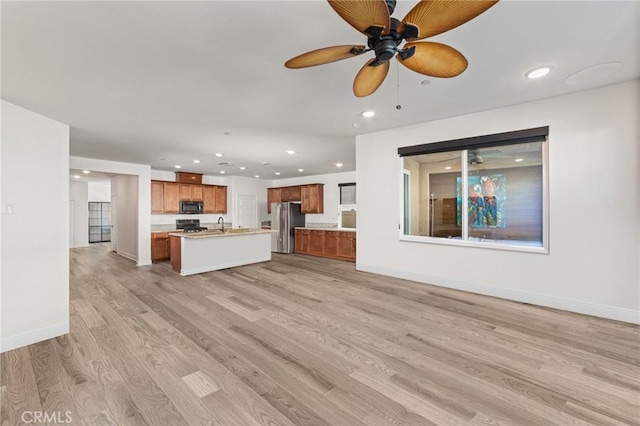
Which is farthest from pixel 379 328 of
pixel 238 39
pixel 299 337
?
pixel 238 39

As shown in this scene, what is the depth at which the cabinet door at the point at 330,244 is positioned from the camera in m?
7.33

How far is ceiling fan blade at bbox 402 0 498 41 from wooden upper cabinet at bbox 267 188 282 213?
320 inches

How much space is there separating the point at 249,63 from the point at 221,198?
7060 millimetres

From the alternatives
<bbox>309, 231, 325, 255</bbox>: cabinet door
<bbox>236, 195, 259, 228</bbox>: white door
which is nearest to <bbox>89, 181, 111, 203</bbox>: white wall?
<bbox>236, 195, 259, 228</bbox>: white door

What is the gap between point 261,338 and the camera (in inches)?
100

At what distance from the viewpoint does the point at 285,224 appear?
27.6 feet

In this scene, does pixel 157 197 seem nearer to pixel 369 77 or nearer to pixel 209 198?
pixel 209 198

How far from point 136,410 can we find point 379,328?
6.87 feet

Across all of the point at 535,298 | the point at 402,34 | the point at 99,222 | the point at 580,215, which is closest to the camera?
the point at 402,34

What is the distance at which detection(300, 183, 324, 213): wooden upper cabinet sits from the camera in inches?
326

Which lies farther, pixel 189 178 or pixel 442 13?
pixel 189 178

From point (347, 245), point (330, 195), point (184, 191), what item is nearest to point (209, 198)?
point (184, 191)

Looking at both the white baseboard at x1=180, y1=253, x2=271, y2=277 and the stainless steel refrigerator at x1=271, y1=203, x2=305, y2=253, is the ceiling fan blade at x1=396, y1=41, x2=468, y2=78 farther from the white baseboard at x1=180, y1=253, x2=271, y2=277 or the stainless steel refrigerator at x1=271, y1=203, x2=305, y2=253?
the stainless steel refrigerator at x1=271, y1=203, x2=305, y2=253

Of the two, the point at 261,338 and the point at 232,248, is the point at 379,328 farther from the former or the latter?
the point at 232,248
